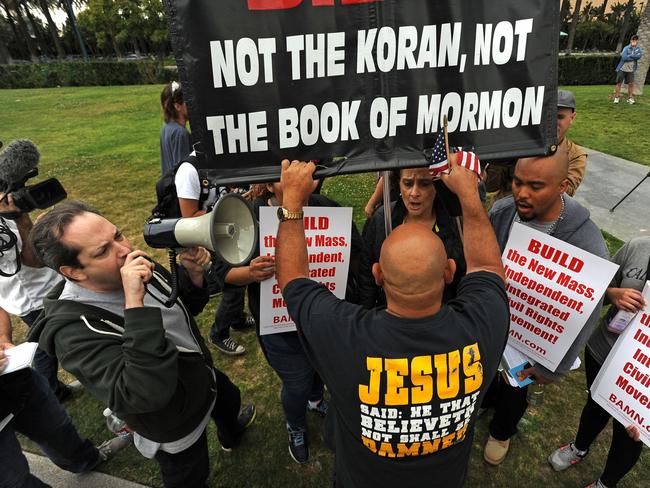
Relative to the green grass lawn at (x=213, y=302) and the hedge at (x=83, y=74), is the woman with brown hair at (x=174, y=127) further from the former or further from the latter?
the hedge at (x=83, y=74)

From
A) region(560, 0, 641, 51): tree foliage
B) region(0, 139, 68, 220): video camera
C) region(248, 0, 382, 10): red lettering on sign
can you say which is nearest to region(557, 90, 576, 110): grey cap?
region(248, 0, 382, 10): red lettering on sign

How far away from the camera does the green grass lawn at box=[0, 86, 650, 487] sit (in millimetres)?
2889

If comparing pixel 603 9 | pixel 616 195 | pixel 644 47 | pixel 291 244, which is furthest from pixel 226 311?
pixel 603 9

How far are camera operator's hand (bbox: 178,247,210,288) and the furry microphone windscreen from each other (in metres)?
1.24

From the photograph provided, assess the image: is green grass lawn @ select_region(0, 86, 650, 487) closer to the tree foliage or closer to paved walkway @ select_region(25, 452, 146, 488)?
paved walkway @ select_region(25, 452, 146, 488)

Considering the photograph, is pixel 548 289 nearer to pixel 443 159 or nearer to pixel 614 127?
pixel 443 159

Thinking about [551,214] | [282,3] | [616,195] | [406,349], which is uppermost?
[282,3]

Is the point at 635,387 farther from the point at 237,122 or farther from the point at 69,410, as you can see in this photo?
the point at 69,410

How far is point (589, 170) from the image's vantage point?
308 inches

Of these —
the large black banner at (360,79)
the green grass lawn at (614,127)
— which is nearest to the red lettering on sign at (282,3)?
the large black banner at (360,79)

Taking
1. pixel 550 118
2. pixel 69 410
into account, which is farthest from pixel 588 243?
pixel 69 410

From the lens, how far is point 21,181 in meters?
2.64

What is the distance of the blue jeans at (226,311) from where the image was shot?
3.82 metres

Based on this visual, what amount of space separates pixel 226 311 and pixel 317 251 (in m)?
1.82
